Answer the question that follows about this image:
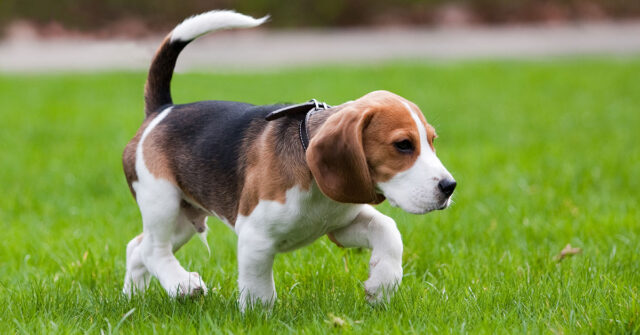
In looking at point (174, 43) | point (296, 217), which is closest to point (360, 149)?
point (296, 217)

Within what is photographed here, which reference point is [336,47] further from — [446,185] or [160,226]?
[446,185]

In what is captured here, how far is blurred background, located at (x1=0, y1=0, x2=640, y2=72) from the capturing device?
58.9ft

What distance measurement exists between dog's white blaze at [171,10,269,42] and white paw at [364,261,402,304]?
4.54 feet

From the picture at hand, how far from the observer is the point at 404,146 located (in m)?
3.31

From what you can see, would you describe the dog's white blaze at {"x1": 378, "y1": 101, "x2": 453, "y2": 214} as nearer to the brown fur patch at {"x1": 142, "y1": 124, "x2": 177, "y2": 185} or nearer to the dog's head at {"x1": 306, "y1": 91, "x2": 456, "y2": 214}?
the dog's head at {"x1": 306, "y1": 91, "x2": 456, "y2": 214}

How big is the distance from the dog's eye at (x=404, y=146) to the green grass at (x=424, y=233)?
0.75m

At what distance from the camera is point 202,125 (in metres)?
4.14

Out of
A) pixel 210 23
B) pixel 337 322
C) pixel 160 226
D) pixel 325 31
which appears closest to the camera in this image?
pixel 337 322

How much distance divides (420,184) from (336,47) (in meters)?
16.4

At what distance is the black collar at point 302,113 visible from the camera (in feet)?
11.6

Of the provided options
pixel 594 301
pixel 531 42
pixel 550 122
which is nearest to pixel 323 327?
pixel 594 301

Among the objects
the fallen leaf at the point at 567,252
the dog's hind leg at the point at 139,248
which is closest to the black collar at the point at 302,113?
the dog's hind leg at the point at 139,248

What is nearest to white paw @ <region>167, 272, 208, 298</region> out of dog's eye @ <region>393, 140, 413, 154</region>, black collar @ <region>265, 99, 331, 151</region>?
black collar @ <region>265, 99, 331, 151</region>

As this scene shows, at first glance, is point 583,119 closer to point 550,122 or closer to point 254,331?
point 550,122
